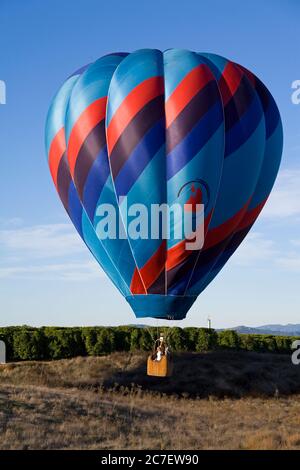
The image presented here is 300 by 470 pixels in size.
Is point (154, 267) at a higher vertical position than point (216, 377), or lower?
higher

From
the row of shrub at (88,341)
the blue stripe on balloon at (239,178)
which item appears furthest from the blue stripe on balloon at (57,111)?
the row of shrub at (88,341)

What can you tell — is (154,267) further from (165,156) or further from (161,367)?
(165,156)

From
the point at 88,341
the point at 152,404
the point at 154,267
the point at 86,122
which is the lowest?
the point at 152,404

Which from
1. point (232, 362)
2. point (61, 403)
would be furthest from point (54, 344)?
point (61, 403)

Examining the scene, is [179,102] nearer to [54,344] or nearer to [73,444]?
[73,444]

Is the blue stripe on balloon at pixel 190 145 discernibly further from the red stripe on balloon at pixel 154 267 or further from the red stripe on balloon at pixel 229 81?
the red stripe on balloon at pixel 154 267

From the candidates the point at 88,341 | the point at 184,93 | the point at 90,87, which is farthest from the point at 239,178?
the point at 88,341

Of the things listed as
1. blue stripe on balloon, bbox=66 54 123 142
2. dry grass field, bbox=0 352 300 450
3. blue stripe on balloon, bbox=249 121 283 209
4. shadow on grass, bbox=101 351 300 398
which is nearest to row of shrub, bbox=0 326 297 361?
dry grass field, bbox=0 352 300 450
